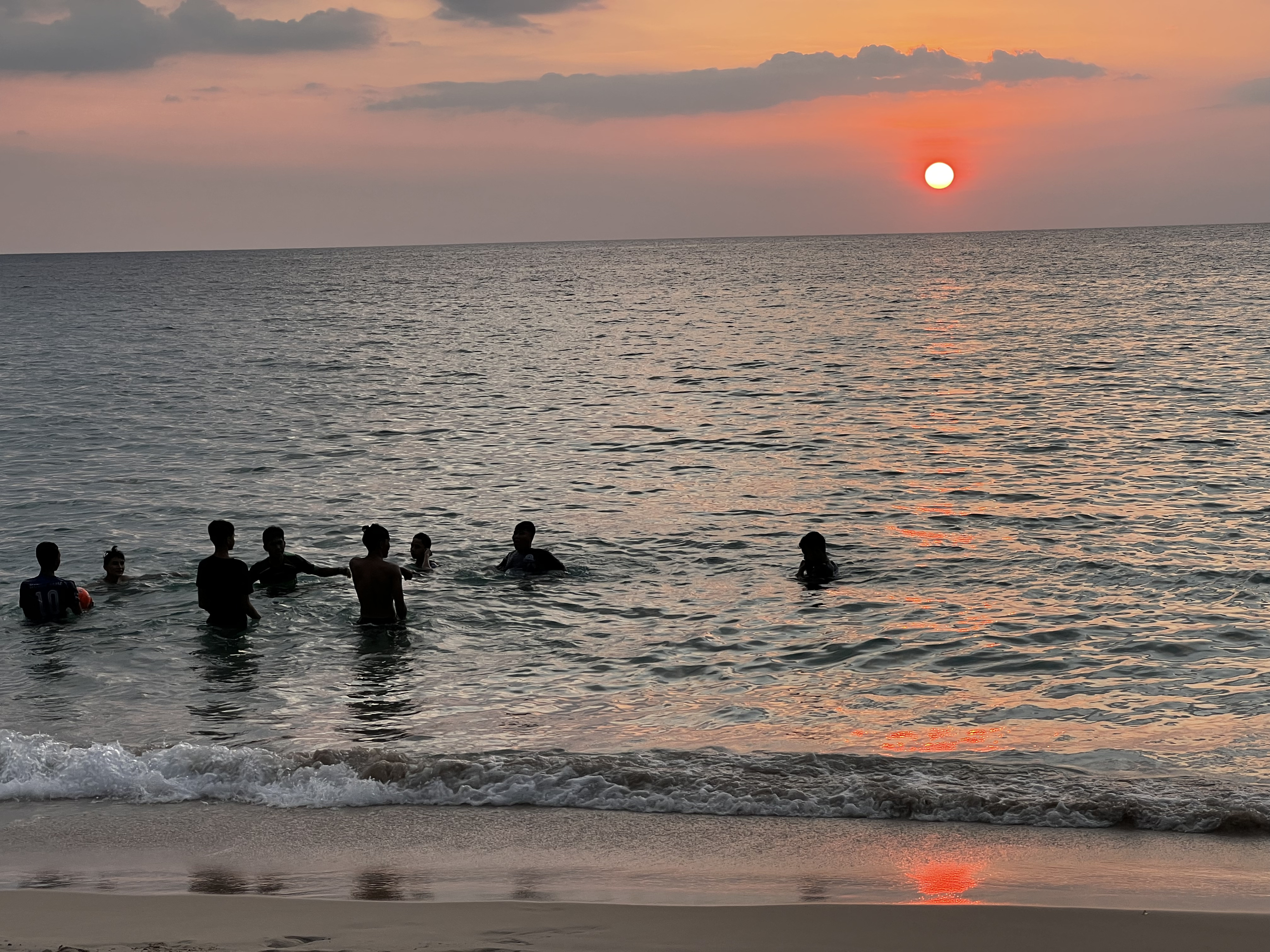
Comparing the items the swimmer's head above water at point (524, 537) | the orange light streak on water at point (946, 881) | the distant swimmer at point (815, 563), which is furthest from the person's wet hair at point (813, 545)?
the orange light streak on water at point (946, 881)

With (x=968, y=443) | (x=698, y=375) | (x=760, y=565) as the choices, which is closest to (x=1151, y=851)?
(x=760, y=565)

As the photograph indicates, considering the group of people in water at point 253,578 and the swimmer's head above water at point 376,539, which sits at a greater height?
the swimmer's head above water at point 376,539

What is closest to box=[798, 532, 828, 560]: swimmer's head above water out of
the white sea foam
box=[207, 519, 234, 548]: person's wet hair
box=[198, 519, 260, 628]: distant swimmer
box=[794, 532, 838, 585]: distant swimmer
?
box=[794, 532, 838, 585]: distant swimmer

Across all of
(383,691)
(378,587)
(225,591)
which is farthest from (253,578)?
(383,691)

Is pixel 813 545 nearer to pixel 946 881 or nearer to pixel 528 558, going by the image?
pixel 528 558

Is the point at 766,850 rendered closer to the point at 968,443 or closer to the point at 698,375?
the point at 968,443

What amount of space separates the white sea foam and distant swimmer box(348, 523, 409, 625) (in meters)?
4.10

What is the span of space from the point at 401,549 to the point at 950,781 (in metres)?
11.2

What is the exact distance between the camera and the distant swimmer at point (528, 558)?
15.3 metres

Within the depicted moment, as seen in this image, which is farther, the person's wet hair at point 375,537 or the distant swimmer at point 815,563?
the distant swimmer at point 815,563

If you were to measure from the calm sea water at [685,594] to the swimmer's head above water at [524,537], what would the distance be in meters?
0.57

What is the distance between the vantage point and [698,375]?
1655 inches

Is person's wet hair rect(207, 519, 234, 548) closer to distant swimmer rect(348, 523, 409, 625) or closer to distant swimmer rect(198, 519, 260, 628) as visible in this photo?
distant swimmer rect(198, 519, 260, 628)

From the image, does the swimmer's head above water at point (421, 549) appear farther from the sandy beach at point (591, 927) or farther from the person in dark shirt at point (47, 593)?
the sandy beach at point (591, 927)
